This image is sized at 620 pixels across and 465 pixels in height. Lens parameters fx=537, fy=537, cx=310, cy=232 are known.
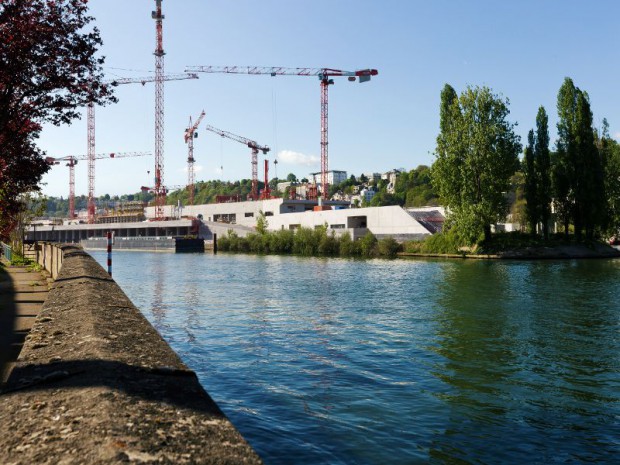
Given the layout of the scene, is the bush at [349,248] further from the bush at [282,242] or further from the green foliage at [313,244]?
the bush at [282,242]

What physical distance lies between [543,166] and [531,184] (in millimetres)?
2789

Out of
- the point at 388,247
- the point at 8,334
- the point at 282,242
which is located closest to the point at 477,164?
the point at 388,247

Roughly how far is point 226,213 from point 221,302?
11922 cm

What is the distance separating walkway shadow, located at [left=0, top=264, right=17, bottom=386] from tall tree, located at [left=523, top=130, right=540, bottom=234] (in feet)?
217

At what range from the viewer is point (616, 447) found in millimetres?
9047

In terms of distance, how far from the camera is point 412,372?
549 inches

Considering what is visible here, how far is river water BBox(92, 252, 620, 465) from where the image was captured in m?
9.27

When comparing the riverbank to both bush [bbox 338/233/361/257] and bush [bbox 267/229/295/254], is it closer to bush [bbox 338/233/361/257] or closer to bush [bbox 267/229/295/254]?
bush [bbox 338/233/361/257]

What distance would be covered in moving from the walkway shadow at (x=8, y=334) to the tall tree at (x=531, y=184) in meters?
Answer: 66.1

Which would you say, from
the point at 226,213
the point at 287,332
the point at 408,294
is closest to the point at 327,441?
the point at 287,332

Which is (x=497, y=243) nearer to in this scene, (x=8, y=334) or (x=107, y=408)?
Result: (x=8, y=334)

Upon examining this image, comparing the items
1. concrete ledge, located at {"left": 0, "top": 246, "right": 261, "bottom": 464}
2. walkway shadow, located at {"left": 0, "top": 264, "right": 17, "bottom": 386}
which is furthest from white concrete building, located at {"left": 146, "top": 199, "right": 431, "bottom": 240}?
concrete ledge, located at {"left": 0, "top": 246, "right": 261, "bottom": 464}

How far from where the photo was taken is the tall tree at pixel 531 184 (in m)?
72.1

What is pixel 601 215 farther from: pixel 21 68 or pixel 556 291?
pixel 21 68
